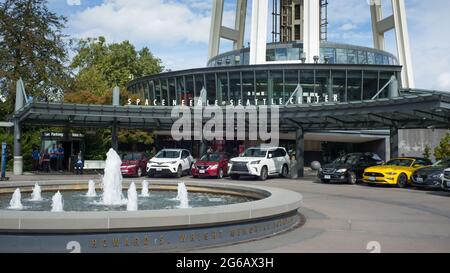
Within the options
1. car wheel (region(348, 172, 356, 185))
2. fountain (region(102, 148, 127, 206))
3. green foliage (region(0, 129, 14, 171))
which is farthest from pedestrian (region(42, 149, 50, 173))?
car wheel (region(348, 172, 356, 185))

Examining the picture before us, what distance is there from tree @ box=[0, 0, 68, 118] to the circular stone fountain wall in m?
34.3

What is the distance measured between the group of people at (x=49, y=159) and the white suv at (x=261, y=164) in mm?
13782

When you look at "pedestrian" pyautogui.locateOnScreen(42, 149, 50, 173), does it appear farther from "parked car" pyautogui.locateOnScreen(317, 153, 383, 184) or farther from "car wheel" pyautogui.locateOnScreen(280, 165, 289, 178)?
"parked car" pyautogui.locateOnScreen(317, 153, 383, 184)

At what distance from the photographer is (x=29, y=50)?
38.8 metres

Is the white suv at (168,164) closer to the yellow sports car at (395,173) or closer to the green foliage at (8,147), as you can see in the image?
the yellow sports car at (395,173)

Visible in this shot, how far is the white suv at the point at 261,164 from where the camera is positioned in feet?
88.6

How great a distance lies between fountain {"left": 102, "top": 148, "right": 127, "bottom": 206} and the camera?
44.6 feet

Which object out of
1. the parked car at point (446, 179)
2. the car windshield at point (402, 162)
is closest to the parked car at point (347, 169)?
the car windshield at point (402, 162)

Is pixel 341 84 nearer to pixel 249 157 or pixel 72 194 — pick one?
pixel 249 157

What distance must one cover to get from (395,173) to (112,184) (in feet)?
50.0

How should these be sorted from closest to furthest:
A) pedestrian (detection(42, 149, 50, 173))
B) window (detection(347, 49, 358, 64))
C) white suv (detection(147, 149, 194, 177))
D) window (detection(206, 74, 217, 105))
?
white suv (detection(147, 149, 194, 177))
pedestrian (detection(42, 149, 50, 173))
window (detection(206, 74, 217, 105))
window (detection(347, 49, 358, 64))

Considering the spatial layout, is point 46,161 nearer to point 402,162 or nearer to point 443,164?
point 402,162

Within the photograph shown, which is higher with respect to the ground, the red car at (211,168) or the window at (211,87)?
the window at (211,87)
